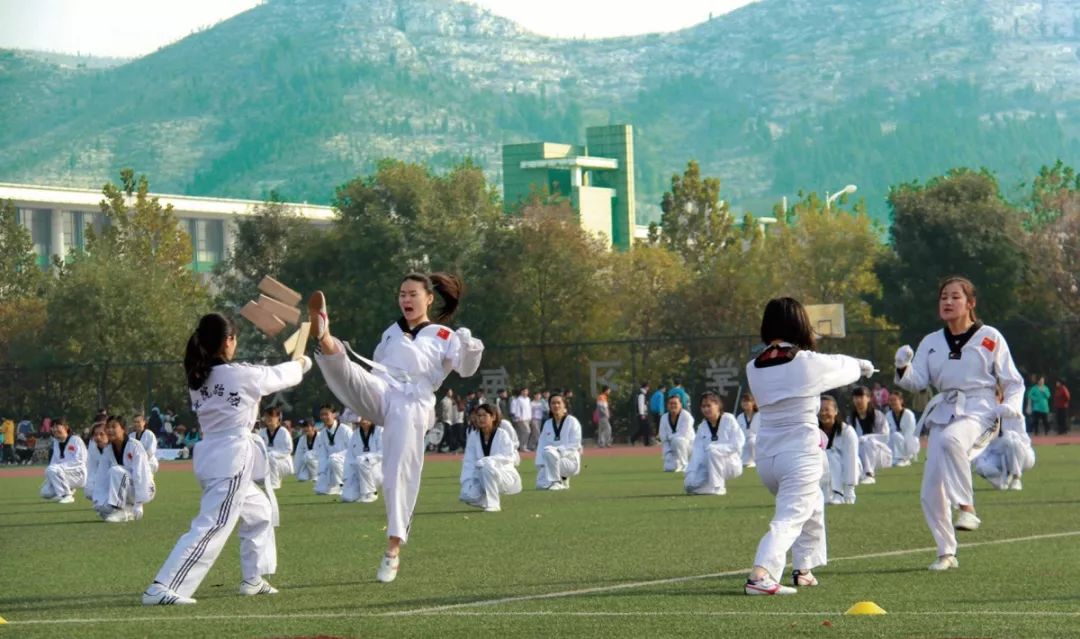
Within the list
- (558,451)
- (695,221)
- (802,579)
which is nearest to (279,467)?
(558,451)

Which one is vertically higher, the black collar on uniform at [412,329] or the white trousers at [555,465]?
the black collar on uniform at [412,329]

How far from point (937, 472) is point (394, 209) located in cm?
4616

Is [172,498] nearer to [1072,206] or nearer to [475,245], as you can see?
[475,245]

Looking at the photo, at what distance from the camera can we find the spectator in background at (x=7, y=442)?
46928mm

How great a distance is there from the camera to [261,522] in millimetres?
11070

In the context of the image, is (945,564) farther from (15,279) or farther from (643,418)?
(15,279)

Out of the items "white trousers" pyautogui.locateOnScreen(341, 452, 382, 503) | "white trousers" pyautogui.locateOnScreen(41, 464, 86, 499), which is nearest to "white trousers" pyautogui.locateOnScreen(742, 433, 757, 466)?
"white trousers" pyautogui.locateOnScreen(341, 452, 382, 503)

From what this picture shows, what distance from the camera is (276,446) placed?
28.9 metres

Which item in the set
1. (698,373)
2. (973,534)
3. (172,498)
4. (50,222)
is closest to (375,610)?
(973,534)

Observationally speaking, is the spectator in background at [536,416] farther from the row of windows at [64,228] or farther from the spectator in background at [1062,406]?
the row of windows at [64,228]

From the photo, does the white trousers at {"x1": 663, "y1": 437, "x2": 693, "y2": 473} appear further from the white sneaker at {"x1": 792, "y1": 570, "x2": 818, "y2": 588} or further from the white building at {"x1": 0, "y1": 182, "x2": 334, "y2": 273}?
the white building at {"x1": 0, "y1": 182, "x2": 334, "y2": 273}

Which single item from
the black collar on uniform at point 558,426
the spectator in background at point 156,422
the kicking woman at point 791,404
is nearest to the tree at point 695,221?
the spectator in background at point 156,422

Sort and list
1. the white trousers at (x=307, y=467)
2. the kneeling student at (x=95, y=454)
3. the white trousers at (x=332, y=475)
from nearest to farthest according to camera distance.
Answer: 1. the kneeling student at (x=95, y=454)
2. the white trousers at (x=332, y=475)
3. the white trousers at (x=307, y=467)

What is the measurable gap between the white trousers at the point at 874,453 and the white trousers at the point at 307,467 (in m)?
10.2
